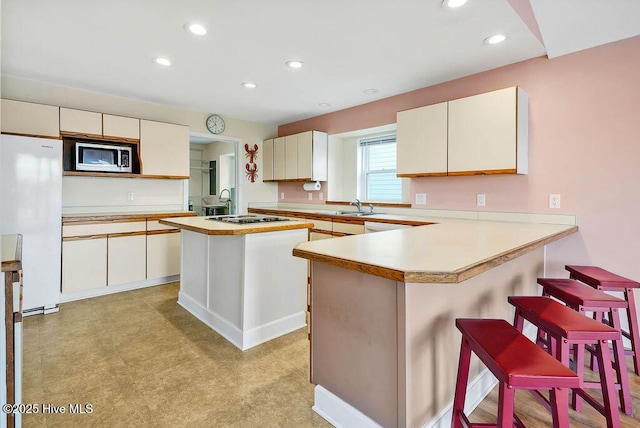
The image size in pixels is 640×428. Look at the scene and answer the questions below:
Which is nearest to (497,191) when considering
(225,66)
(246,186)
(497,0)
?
(497,0)

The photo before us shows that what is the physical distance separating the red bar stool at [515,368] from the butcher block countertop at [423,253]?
267 mm

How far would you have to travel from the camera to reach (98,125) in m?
3.50

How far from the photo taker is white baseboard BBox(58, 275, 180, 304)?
10.9 ft

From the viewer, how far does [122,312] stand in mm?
3031

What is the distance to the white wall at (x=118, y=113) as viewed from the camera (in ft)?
10.9

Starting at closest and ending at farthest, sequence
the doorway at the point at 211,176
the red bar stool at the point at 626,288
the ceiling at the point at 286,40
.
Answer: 1. the red bar stool at the point at 626,288
2. the ceiling at the point at 286,40
3. the doorway at the point at 211,176

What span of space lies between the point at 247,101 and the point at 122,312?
2.74 metres

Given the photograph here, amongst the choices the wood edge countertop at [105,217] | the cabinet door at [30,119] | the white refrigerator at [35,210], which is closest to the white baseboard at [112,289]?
the white refrigerator at [35,210]

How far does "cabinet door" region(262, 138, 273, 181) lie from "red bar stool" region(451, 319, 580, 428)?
427 centimetres

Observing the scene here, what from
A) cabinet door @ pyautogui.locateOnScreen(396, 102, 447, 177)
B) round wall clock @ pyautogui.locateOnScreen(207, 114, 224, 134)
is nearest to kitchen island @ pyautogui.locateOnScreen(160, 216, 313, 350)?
cabinet door @ pyautogui.locateOnScreen(396, 102, 447, 177)

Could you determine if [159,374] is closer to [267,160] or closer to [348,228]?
[348,228]

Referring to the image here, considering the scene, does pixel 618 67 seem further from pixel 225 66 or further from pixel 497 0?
pixel 225 66

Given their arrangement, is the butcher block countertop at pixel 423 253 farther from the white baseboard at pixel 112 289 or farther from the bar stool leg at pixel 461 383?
the white baseboard at pixel 112 289

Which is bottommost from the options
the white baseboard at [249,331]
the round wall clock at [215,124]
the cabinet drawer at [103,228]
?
the white baseboard at [249,331]
